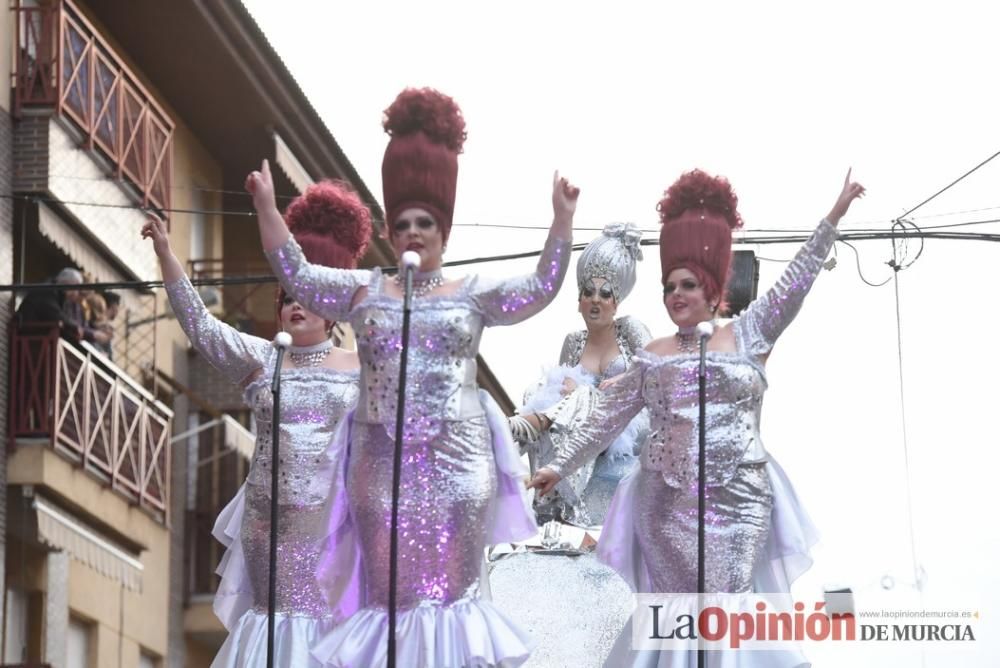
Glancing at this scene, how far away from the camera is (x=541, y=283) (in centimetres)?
866

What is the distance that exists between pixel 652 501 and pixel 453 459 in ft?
3.59

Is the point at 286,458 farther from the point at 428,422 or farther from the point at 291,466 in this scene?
the point at 428,422

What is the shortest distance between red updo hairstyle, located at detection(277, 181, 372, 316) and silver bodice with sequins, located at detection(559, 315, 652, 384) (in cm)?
159

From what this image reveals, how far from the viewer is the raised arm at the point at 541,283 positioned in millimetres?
8469

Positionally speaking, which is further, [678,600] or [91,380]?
[91,380]

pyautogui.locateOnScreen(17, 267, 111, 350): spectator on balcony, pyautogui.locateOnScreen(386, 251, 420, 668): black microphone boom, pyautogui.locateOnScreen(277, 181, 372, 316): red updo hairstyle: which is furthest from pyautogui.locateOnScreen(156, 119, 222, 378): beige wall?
pyautogui.locateOnScreen(386, 251, 420, 668): black microphone boom

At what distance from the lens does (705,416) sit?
9.23 m

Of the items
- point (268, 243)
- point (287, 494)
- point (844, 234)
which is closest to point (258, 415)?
point (287, 494)

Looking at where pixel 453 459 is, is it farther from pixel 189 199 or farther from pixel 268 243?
pixel 189 199

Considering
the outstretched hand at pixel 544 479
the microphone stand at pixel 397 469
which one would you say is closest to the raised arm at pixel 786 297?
the outstretched hand at pixel 544 479

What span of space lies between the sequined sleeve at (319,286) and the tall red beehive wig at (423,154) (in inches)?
10.7

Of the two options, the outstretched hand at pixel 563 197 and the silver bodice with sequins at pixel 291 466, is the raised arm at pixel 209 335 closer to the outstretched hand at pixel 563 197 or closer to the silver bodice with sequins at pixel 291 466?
the silver bodice with sequins at pixel 291 466

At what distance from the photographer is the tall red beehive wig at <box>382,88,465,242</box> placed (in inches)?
348

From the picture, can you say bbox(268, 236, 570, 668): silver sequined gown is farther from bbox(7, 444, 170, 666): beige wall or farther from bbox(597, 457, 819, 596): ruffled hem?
bbox(7, 444, 170, 666): beige wall
